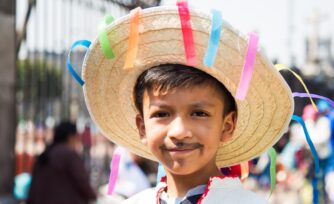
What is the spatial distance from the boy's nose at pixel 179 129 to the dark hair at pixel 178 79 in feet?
0.37

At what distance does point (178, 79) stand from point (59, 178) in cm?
417

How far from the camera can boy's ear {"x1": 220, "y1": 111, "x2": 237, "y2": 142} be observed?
234cm

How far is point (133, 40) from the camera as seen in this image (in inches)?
86.2

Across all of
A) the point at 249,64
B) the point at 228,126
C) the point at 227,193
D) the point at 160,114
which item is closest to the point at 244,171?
the point at 228,126

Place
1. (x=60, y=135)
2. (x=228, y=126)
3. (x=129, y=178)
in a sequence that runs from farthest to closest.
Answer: (x=60, y=135) < (x=129, y=178) < (x=228, y=126)

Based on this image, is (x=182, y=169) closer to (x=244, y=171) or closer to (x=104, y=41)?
(x=104, y=41)

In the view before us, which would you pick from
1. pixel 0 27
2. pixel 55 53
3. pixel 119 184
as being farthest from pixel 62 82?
pixel 119 184

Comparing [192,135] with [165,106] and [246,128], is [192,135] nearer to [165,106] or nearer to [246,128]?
[165,106]

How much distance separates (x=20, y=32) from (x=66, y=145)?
112 centimetres

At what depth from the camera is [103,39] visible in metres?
2.28

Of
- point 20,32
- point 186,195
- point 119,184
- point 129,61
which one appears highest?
point 129,61

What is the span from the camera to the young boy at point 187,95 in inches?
85.6

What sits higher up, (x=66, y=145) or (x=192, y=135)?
(x=192, y=135)

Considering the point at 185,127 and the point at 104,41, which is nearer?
the point at 185,127
